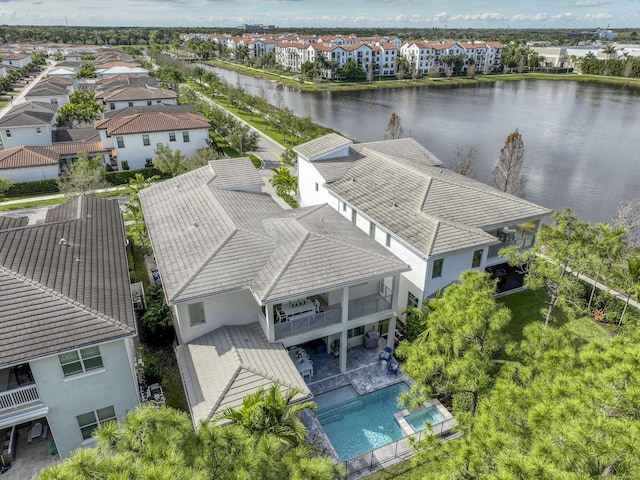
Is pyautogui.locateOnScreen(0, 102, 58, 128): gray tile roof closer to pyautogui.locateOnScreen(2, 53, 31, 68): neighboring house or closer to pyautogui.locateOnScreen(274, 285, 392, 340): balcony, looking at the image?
pyautogui.locateOnScreen(274, 285, 392, 340): balcony

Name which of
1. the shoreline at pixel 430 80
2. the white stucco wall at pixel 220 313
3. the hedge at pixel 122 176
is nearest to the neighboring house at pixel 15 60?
the shoreline at pixel 430 80

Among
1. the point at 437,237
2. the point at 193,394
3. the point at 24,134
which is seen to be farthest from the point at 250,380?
the point at 24,134

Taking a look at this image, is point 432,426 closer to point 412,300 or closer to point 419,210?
point 412,300

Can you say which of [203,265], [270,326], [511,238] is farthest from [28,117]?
[511,238]

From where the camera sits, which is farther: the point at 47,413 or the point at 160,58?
the point at 160,58

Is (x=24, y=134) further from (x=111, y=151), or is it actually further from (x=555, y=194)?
(x=555, y=194)
